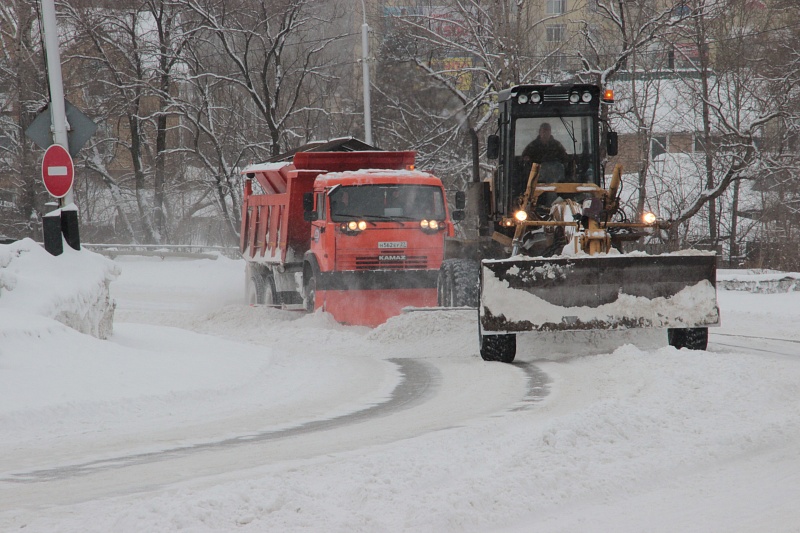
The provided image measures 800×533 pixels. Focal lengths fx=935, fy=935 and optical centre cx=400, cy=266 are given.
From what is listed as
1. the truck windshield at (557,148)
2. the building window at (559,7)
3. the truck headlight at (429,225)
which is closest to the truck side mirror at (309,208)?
the truck headlight at (429,225)

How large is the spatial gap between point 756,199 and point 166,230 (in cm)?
2193

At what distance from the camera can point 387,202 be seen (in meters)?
15.0

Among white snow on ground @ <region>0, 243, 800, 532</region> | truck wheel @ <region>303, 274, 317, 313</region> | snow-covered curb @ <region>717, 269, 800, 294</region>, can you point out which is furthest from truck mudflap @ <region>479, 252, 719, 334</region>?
snow-covered curb @ <region>717, 269, 800, 294</region>

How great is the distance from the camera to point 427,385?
27.9ft

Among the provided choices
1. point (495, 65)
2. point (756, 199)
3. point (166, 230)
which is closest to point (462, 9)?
point (495, 65)

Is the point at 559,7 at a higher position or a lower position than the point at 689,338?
higher

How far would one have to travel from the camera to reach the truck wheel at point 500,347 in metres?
9.76

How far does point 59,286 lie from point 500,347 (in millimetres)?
4439

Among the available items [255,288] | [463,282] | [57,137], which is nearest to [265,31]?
[255,288]

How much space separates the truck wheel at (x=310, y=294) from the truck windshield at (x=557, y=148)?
4724 mm

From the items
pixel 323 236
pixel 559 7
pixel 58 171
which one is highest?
pixel 559 7

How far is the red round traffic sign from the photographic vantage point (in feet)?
33.1

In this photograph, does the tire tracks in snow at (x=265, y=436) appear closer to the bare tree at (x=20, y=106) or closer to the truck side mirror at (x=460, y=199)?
the truck side mirror at (x=460, y=199)

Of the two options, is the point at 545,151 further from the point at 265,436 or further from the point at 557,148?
the point at 265,436
